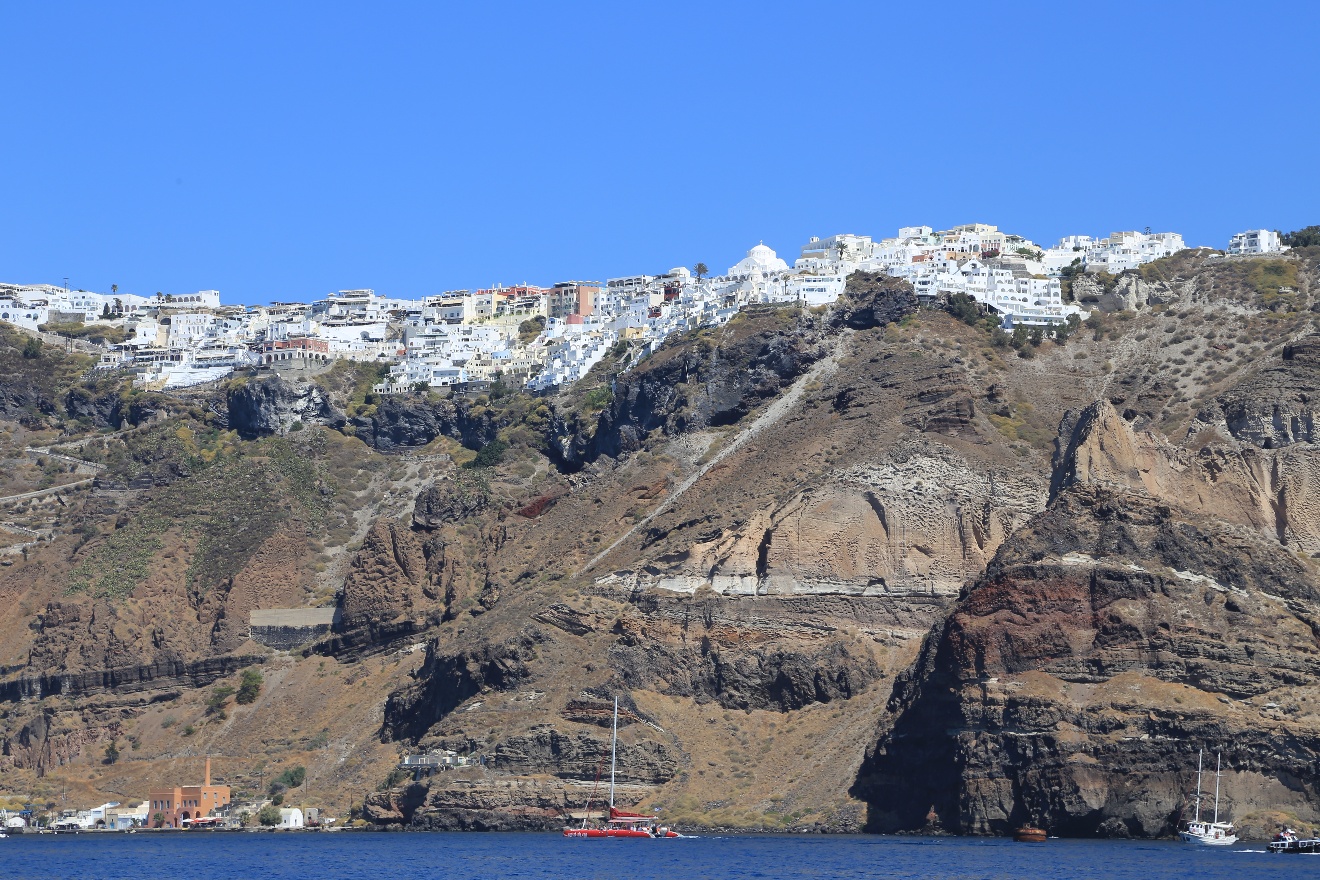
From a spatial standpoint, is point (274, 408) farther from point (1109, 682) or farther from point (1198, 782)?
point (1198, 782)

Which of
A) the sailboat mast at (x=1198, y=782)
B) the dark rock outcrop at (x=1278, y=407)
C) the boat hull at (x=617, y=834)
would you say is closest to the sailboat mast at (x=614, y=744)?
the boat hull at (x=617, y=834)

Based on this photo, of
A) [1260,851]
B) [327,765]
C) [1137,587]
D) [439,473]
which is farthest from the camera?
[439,473]

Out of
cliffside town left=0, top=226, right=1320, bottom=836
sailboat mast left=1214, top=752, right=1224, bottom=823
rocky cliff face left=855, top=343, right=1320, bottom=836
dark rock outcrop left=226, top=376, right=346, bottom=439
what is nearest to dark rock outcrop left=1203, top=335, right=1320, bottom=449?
cliffside town left=0, top=226, right=1320, bottom=836

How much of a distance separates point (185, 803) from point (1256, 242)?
8769 centimetres

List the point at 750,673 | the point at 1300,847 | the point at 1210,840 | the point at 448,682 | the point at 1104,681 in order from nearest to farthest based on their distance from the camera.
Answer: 1. the point at 1300,847
2. the point at 1210,840
3. the point at 1104,681
4. the point at 750,673
5. the point at 448,682

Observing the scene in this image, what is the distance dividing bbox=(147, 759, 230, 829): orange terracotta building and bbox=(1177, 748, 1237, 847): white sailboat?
52113 millimetres

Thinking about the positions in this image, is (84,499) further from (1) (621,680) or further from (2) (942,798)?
(2) (942,798)

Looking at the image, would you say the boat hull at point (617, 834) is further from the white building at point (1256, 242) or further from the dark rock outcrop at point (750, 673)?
the white building at point (1256, 242)

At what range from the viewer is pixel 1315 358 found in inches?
5699

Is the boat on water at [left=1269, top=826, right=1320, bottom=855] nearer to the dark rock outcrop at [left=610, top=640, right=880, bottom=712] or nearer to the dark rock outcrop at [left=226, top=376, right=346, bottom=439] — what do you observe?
the dark rock outcrop at [left=610, top=640, right=880, bottom=712]

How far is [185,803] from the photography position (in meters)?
141

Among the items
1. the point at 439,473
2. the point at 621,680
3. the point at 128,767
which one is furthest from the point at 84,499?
the point at 621,680

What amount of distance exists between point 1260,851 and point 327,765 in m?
52.5

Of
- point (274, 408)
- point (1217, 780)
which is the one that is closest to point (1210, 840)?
point (1217, 780)
